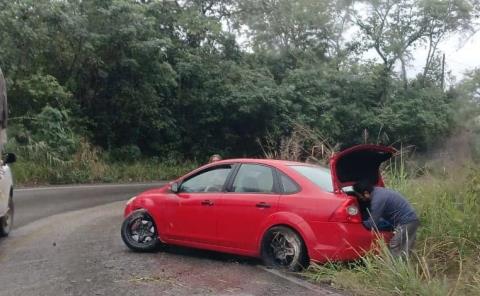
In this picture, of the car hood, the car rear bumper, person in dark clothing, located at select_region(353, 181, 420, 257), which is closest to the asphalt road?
the car rear bumper

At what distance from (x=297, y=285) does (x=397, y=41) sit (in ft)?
115

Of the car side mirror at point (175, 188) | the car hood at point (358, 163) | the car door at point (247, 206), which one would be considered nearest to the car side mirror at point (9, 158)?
the car side mirror at point (175, 188)

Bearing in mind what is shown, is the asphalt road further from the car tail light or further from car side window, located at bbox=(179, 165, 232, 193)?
car side window, located at bbox=(179, 165, 232, 193)

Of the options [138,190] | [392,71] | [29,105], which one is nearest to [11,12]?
[29,105]

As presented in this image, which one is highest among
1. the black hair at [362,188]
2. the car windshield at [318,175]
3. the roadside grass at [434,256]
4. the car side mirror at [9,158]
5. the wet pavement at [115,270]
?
the car side mirror at [9,158]

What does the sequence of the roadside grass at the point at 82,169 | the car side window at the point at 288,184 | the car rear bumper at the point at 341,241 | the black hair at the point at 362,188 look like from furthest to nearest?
1. the roadside grass at the point at 82,169
2. the car side window at the point at 288,184
3. the black hair at the point at 362,188
4. the car rear bumper at the point at 341,241

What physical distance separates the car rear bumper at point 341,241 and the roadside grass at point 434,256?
123mm

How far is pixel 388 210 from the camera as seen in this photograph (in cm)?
779

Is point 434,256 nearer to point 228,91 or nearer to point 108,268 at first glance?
point 108,268

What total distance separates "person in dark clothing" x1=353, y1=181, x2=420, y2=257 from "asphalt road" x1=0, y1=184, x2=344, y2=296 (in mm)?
1243

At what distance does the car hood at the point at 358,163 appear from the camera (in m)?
8.17

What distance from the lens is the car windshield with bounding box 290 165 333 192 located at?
26.5 feet

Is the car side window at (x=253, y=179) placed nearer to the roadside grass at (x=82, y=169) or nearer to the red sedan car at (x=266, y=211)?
the red sedan car at (x=266, y=211)

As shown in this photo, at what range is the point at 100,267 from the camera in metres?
7.93
